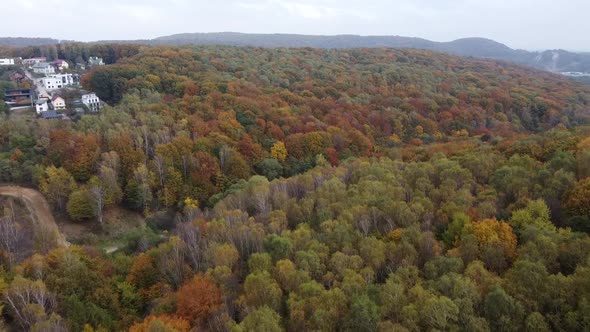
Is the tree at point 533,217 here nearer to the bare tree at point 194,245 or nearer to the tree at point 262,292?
the tree at point 262,292

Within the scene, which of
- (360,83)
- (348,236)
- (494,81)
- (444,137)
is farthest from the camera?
(494,81)

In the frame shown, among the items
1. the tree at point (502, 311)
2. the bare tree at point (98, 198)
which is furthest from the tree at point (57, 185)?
the tree at point (502, 311)

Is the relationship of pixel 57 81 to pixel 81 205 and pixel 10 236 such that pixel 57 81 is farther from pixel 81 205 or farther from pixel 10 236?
pixel 10 236

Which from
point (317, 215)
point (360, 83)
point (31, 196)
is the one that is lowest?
point (31, 196)

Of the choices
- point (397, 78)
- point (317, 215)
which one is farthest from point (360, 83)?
point (317, 215)

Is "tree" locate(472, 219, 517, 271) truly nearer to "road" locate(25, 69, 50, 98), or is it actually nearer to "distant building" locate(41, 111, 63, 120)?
"distant building" locate(41, 111, 63, 120)

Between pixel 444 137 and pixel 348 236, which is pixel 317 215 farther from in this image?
pixel 444 137
